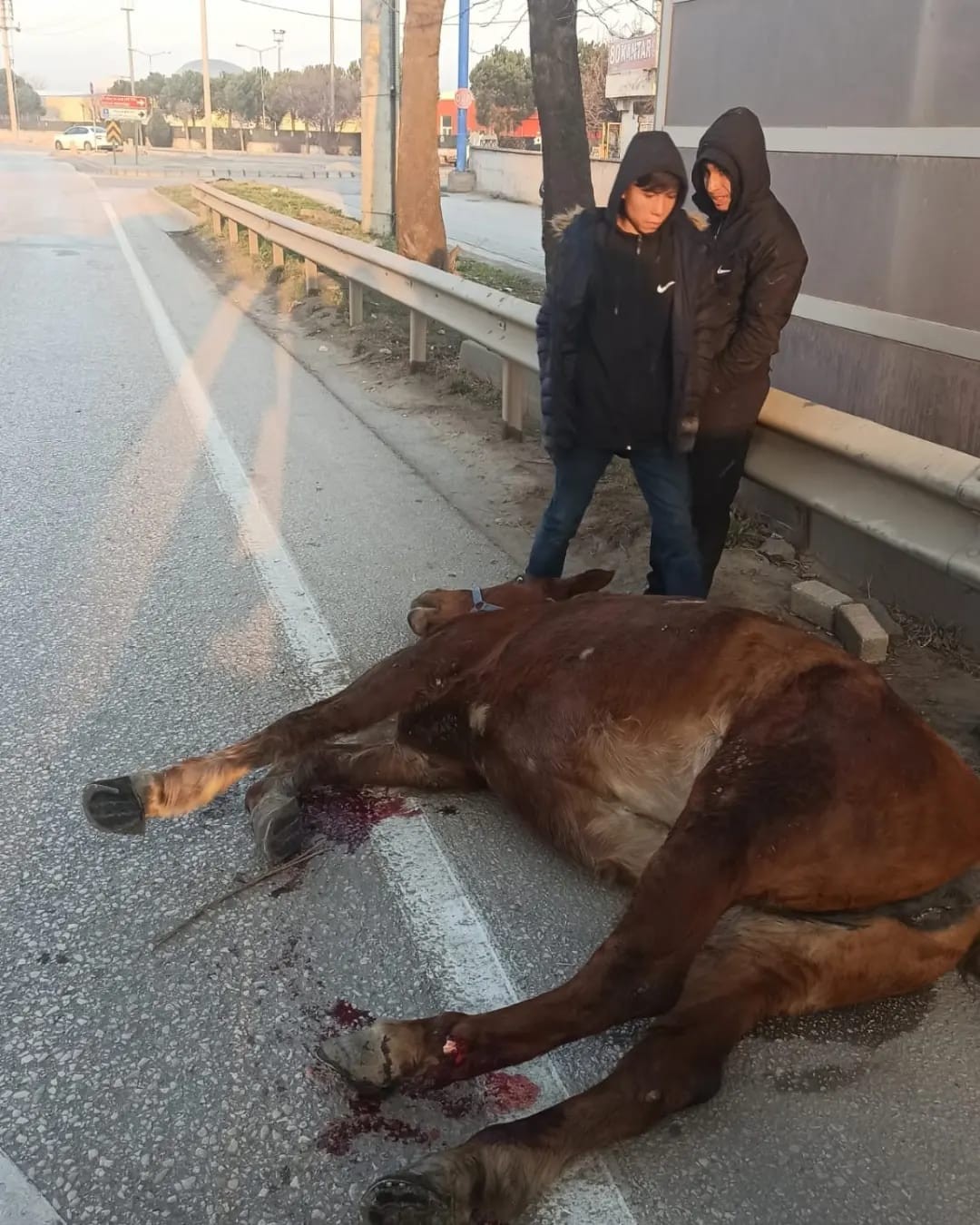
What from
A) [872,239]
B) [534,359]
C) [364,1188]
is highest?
[872,239]

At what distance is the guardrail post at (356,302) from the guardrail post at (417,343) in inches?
79.1

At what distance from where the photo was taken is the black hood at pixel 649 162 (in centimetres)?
381

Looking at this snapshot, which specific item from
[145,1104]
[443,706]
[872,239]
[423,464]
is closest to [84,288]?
[423,464]

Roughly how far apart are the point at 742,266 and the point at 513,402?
3260 millimetres

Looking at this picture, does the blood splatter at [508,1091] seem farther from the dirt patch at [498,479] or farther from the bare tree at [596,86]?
the bare tree at [596,86]

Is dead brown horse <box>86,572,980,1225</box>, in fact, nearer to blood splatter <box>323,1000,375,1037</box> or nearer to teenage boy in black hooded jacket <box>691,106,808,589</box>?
blood splatter <box>323,1000,375,1037</box>

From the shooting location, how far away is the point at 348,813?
321 cm

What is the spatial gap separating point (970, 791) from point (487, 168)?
40.1 m

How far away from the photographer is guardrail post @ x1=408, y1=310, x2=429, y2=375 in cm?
920

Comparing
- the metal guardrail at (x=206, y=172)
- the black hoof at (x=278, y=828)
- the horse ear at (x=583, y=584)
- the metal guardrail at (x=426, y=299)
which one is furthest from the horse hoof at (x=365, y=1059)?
the metal guardrail at (x=206, y=172)

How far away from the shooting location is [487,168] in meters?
39.1

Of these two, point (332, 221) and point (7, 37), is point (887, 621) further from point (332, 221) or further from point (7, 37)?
point (7, 37)

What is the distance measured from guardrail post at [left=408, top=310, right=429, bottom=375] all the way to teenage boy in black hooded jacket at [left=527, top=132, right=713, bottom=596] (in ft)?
16.4

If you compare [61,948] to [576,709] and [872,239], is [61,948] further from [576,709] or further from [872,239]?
[872,239]
